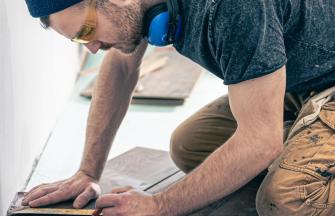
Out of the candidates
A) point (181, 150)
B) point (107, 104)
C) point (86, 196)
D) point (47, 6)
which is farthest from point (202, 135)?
point (47, 6)

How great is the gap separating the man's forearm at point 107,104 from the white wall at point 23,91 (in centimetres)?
32

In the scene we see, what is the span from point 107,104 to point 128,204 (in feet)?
1.84

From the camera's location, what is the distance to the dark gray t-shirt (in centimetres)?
149

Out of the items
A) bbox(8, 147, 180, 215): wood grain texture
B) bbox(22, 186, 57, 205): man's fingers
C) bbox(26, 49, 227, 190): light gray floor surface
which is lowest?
bbox(26, 49, 227, 190): light gray floor surface

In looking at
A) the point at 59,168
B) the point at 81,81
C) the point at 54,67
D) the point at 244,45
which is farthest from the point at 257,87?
the point at 81,81

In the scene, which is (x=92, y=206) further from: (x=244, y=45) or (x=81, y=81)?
(x=81, y=81)

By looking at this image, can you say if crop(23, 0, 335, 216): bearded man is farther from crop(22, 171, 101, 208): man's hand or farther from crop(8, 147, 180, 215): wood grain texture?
crop(8, 147, 180, 215): wood grain texture

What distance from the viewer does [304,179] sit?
5.51 ft

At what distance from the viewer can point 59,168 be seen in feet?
8.48

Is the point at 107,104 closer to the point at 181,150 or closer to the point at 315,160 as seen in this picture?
the point at 181,150

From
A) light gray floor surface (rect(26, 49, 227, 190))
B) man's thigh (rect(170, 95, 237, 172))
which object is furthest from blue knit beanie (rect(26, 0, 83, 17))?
light gray floor surface (rect(26, 49, 227, 190))

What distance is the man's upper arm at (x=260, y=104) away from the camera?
59.6 inches

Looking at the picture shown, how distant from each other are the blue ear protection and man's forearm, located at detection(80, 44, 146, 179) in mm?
379

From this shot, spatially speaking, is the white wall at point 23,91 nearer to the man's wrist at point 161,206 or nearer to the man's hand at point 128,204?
the man's hand at point 128,204
